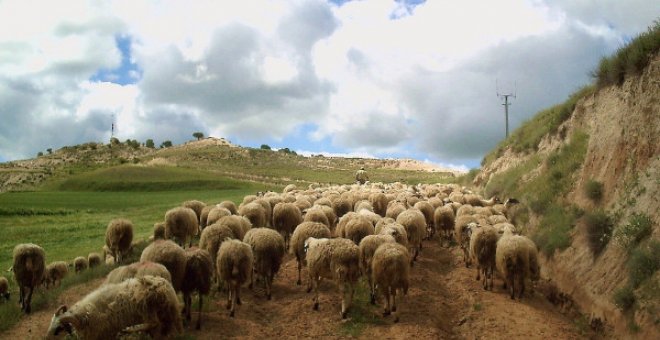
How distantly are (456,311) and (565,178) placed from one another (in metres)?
9.26

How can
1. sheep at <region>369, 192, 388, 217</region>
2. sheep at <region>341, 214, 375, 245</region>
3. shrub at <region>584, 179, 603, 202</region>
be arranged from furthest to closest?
sheep at <region>369, 192, 388, 217</region>
shrub at <region>584, 179, 603, 202</region>
sheep at <region>341, 214, 375, 245</region>

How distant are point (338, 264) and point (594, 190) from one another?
9.60 m

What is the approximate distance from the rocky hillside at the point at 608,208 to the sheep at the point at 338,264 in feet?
21.1

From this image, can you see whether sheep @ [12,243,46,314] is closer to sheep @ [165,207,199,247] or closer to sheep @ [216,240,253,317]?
sheep @ [165,207,199,247]

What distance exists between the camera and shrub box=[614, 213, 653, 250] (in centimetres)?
1296

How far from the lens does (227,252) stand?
40.9 feet

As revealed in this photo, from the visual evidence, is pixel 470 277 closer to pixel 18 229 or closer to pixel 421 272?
pixel 421 272

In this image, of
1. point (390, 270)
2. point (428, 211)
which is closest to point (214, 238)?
point (390, 270)

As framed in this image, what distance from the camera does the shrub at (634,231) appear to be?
13.0 metres

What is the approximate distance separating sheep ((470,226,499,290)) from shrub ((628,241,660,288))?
12.1 feet

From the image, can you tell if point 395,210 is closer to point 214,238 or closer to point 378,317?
point 214,238

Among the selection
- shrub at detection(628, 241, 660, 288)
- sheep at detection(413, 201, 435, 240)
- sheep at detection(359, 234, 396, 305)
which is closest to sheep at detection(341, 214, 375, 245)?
sheep at detection(359, 234, 396, 305)

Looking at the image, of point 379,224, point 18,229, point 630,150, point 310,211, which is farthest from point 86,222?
point 630,150

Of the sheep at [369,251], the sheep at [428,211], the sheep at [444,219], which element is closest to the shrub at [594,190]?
the sheep at [444,219]
